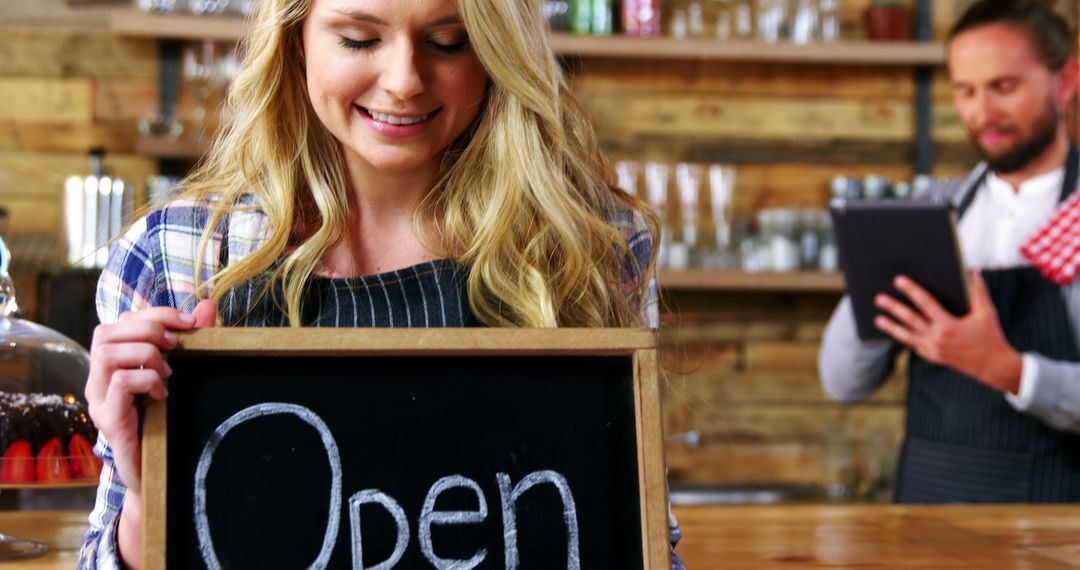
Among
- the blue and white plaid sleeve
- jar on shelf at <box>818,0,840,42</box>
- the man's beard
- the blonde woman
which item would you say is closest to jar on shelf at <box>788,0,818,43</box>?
jar on shelf at <box>818,0,840,42</box>

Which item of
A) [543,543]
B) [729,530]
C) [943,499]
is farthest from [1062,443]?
[543,543]

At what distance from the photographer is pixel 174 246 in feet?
3.78

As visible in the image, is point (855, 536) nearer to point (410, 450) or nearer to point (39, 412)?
point (410, 450)

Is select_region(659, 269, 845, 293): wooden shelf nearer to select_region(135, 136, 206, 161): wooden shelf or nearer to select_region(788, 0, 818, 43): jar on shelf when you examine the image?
select_region(788, 0, 818, 43): jar on shelf

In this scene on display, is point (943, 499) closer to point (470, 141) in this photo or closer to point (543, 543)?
point (470, 141)

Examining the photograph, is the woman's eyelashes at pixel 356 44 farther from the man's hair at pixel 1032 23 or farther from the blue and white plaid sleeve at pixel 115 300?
the man's hair at pixel 1032 23

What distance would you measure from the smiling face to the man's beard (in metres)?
1.66

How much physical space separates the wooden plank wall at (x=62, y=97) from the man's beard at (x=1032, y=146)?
232 centimetres

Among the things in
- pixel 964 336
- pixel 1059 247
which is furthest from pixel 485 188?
pixel 1059 247

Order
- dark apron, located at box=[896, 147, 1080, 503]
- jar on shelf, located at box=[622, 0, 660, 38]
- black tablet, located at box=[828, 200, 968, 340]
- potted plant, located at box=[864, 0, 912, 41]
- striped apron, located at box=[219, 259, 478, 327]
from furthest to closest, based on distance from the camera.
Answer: potted plant, located at box=[864, 0, 912, 41]
jar on shelf, located at box=[622, 0, 660, 38]
dark apron, located at box=[896, 147, 1080, 503]
black tablet, located at box=[828, 200, 968, 340]
striped apron, located at box=[219, 259, 478, 327]

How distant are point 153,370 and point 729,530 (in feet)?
2.69

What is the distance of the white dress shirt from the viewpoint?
8.20 feet

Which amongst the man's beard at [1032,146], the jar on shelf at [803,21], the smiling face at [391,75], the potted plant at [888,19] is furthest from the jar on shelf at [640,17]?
the smiling face at [391,75]

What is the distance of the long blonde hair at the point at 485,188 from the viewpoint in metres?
1.16
